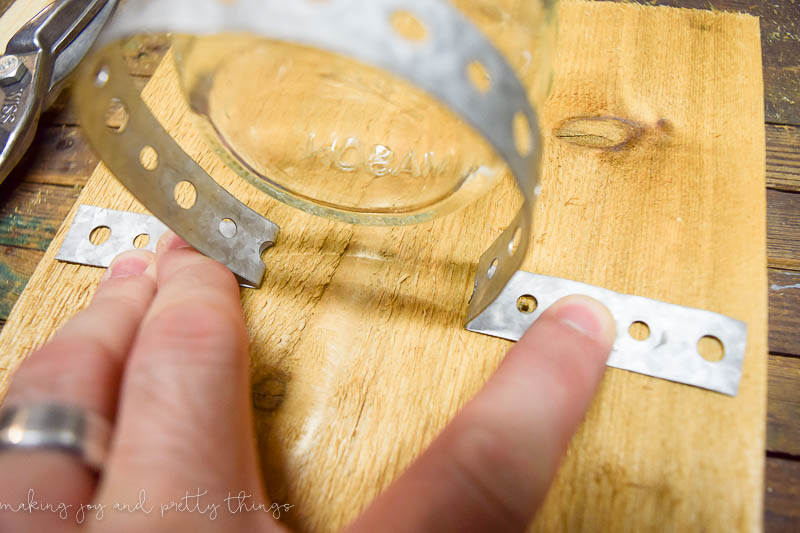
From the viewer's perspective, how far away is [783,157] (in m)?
0.64

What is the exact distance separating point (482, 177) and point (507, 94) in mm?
162

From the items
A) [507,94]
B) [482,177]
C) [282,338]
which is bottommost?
[282,338]

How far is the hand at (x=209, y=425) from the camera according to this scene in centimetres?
34

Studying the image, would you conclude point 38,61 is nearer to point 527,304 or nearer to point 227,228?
point 227,228

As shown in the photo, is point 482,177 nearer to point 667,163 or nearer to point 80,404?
point 667,163

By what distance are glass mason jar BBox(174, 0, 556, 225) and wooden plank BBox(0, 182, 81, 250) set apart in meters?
0.31

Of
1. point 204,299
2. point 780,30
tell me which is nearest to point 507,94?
point 204,299

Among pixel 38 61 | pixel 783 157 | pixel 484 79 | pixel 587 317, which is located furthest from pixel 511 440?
pixel 38 61

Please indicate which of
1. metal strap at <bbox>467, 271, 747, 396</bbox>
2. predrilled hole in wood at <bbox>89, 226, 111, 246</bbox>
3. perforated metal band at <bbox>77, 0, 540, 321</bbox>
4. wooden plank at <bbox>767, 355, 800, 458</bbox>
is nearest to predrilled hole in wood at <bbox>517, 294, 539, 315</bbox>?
metal strap at <bbox>467, 271, 747, 396</bbox>

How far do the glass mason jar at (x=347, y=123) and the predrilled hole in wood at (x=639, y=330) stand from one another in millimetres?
161

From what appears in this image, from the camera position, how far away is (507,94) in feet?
0.93

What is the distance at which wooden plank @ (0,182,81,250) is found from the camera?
2.12ft

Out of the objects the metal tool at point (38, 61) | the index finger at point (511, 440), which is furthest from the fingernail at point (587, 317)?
the metal tool at point (38, 61)

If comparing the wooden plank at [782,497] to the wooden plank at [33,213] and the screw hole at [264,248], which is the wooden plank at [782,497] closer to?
the screw hole at [264,248]
